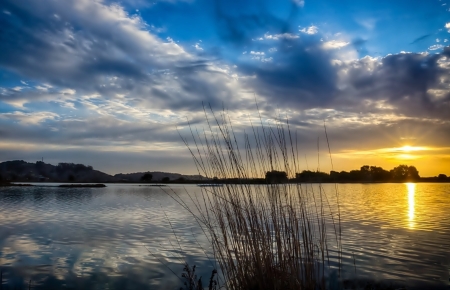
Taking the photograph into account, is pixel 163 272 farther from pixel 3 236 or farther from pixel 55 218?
pixel 55 218

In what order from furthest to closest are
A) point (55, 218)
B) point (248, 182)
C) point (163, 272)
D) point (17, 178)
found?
point (17, 178), point (55, 218), point (163, 272), point (248, 182)

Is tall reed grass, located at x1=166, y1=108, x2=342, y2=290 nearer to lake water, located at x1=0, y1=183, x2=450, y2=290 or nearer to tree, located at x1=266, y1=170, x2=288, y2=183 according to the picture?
tree, located at x1=266, y1=170, x2=288, y2=183

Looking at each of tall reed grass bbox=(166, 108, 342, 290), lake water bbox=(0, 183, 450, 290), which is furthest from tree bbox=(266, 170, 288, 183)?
lake water bbox=(0, 183, 450, 290)

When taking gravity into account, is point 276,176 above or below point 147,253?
above

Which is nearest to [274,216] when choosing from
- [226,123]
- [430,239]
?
[226,123]

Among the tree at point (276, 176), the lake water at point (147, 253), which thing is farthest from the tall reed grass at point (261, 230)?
the lake water at point (147, 253)

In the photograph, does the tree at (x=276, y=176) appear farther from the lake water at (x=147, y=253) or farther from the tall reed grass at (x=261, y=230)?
the lake water at (x=147, y=253)

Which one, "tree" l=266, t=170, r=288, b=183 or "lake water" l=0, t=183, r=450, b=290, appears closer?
→ "tree" l=266, t=170, r=288, b=183

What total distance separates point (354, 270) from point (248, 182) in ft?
12.8

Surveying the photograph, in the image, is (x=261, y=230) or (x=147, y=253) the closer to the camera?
(x=261, y=230)

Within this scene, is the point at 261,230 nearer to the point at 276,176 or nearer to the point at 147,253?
the point at 276,176

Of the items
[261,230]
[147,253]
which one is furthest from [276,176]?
[147,253]

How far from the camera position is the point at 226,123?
17.0ft

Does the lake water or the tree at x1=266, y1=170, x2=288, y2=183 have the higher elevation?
the tree at x1=266, y1=170, x2=288, y2=183
